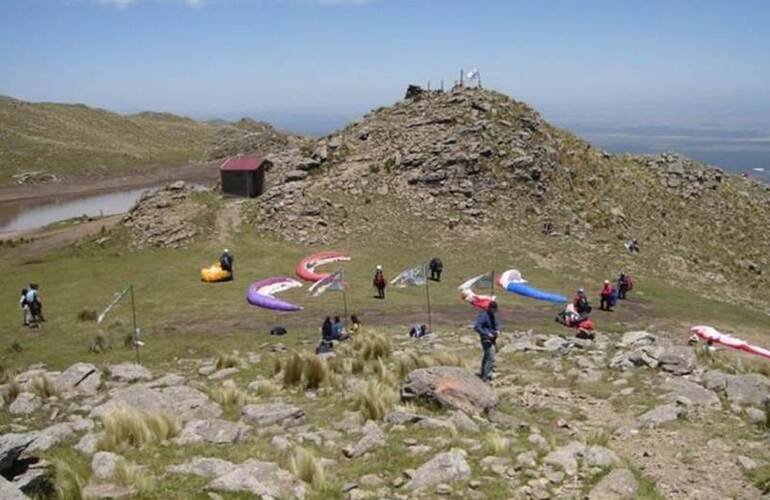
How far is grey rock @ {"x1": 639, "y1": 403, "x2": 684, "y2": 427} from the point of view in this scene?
50.8ft

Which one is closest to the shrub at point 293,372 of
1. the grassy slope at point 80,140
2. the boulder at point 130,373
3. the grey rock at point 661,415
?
the boulder at point 130,373

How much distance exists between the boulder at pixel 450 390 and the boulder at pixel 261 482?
475 cm

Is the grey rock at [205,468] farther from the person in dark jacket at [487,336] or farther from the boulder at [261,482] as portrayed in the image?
the person in dark jacket at [487,336]

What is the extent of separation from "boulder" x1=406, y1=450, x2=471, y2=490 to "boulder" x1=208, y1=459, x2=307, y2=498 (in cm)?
198

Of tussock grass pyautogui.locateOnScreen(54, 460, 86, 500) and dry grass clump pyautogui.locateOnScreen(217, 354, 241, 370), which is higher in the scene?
tussock grass pyautogui.locateOnScreen(54, 460, 86, 500)

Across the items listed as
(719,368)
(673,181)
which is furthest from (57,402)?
(673,181)

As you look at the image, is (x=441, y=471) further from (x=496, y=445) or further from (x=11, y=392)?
(x=11, y=392)

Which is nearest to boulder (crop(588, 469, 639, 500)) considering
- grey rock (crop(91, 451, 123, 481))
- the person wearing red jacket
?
grey rock (crop(91, 451, 123, 481))

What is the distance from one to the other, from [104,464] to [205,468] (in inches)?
74.0

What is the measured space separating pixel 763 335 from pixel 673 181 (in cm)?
3373

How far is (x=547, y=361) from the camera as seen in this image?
849 inches

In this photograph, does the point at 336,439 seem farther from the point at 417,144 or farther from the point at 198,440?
the point at 417,144

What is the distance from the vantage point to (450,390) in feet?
53.5

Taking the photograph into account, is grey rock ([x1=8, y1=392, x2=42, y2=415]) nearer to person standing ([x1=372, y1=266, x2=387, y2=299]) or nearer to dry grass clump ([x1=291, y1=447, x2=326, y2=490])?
dry grass clump ([x1=291, y1=447, x2=326, y2=490])
